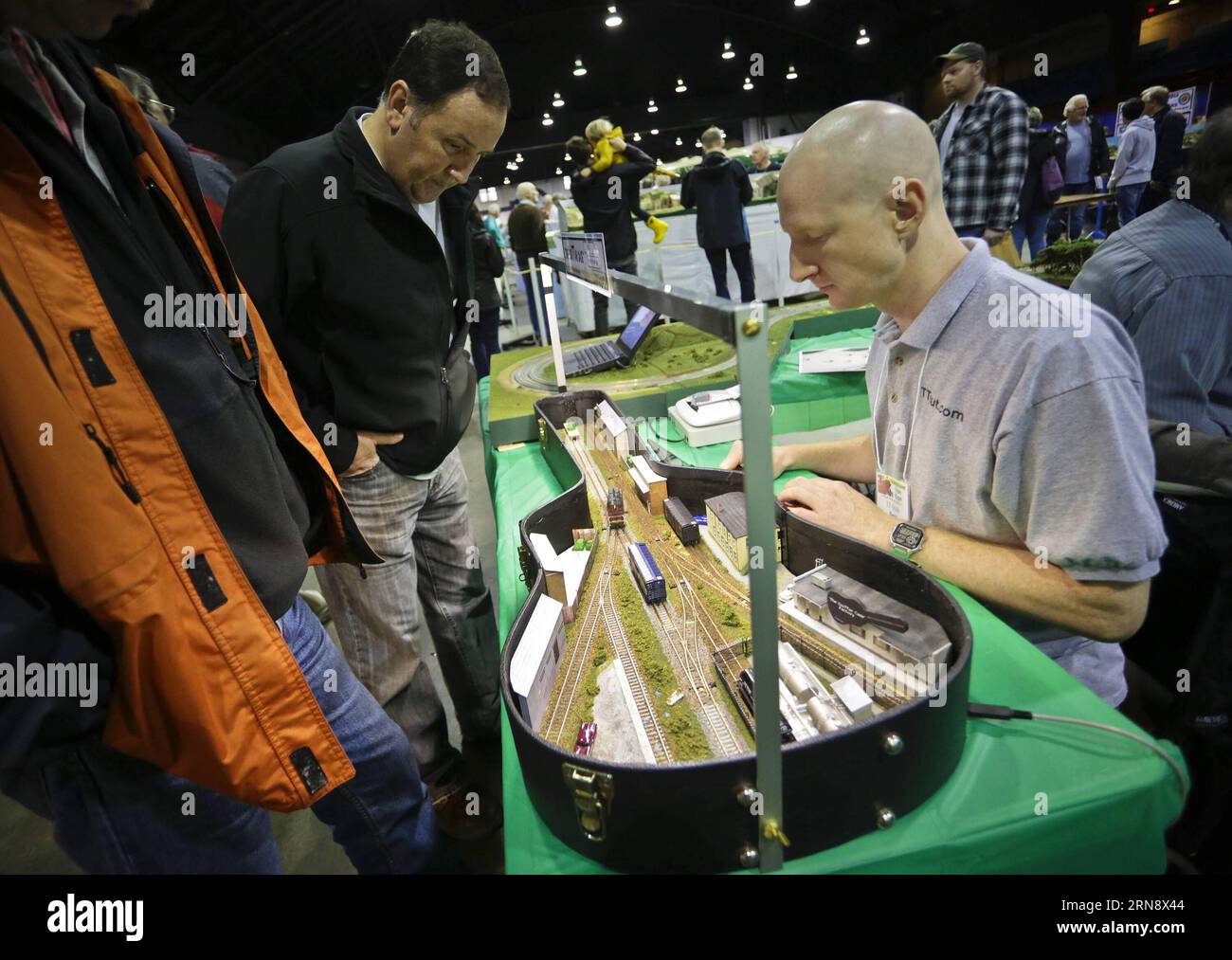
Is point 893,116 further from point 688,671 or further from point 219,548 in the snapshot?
point 219,548

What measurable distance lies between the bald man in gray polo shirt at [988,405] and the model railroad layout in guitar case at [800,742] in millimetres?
208

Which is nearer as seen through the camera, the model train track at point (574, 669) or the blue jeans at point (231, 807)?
the blue jeans at point (231, 807)

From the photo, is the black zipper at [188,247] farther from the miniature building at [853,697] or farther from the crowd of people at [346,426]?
the miniature building at [853,697]

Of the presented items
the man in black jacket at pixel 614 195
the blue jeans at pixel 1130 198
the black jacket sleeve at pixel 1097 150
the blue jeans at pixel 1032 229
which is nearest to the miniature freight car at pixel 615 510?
the man in black jacket at pixel 614 195

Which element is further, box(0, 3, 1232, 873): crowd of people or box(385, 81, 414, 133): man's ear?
box(385, 81, 414, 133): man's ear

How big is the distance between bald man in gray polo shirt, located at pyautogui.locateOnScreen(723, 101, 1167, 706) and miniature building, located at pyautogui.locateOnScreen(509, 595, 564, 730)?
59 cm

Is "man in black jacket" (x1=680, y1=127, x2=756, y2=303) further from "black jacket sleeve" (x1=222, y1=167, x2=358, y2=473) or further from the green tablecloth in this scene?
the green tablecloth

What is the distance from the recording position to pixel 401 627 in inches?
66.5

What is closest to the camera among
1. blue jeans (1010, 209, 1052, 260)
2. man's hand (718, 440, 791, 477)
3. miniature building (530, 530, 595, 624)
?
miniature building (530, 530, 595, 624)

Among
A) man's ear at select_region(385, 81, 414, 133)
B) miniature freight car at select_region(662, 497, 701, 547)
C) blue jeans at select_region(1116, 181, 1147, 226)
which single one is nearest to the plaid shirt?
miniature freight car at select_region(662, 497, 701, 547)

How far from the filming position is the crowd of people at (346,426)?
723 millimetres

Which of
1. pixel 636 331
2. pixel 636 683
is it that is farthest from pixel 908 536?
pixel 636 331

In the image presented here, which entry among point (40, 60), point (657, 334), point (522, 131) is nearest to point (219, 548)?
point (40, 60)

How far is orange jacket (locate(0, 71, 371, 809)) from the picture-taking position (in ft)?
2.24
